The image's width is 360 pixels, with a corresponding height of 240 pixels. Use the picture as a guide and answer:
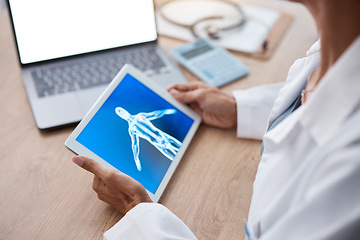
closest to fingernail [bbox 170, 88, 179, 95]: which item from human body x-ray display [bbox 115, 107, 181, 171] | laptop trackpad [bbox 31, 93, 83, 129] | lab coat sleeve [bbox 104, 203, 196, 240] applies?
human body x-ray display [bbox 115, 107, 181, 171]

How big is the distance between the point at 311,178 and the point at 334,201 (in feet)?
0.16

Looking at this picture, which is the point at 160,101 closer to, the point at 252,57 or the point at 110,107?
the point at 110,107

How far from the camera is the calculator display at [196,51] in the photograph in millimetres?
1187

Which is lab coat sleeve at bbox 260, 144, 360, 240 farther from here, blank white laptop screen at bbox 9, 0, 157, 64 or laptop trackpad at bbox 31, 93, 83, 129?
blank white laptop screen at bbox 9, 0, 157, 64

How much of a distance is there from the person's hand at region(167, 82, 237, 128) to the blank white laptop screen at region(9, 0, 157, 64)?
25cm

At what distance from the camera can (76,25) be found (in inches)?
42.1

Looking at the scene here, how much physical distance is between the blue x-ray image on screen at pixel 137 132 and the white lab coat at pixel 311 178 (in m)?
0.12

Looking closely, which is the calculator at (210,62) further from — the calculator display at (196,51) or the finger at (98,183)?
the finger at (98,183)

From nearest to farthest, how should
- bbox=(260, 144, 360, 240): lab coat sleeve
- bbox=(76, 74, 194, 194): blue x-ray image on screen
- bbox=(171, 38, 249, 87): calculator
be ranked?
bbox=(260, 144, 360, 240): lab coat sleeve → bbox=(76, 74, 194, 194): blue x-ray image on screen → bbox=(171, 38, 249, 87): calculator

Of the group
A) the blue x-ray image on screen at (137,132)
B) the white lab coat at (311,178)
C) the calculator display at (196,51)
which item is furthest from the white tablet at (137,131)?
the calculator display at (196,51)

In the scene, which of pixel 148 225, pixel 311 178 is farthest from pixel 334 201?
pixel 148 225

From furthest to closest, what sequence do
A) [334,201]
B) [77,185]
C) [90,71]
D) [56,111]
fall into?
[90,71], [56,111], [77,185], [334,201]

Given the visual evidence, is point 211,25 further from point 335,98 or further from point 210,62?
point 335,98

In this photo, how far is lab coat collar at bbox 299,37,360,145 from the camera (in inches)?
21.8
